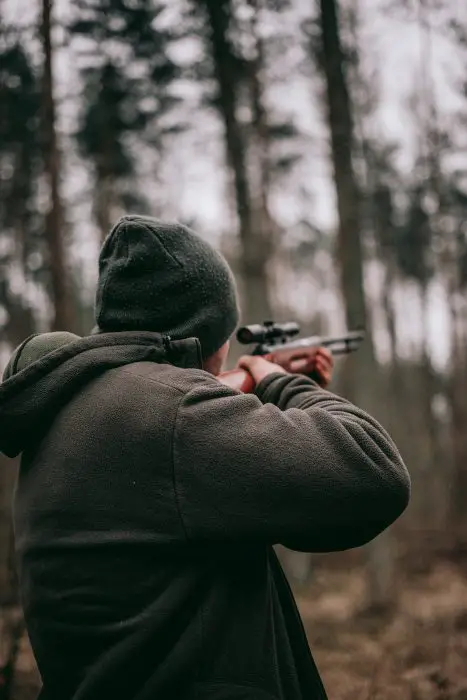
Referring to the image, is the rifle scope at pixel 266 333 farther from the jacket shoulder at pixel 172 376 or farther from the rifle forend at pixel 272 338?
the jacket shoulder at pixel 172 376

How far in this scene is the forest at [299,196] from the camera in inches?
345

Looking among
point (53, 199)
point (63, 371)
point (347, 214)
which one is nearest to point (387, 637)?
point (347, 214)

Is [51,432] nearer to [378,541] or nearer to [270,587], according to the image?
[270,587]

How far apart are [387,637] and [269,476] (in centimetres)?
833

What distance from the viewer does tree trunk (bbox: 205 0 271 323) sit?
1164 cm

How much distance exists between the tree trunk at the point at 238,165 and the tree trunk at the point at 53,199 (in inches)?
153

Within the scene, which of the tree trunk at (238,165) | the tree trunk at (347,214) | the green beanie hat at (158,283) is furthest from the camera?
the tree trunk at (238,165)

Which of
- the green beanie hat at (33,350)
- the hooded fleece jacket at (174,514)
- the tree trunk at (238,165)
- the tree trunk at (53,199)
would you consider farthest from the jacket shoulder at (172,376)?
the tree trunk at (238,165)

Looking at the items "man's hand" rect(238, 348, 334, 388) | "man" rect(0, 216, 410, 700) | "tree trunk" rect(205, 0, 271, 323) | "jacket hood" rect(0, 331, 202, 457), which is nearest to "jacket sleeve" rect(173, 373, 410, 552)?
"man" rect(0, 216, 410, 700)

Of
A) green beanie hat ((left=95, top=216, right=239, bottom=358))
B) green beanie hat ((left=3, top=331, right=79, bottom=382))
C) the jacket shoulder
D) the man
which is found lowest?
the man

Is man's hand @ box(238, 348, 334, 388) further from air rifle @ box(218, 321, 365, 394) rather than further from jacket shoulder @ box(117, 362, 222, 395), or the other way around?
jacket shoulder @ box(117, 362, 222, 395)

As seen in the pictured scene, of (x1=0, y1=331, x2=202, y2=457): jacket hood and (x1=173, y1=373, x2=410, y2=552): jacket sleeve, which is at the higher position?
(x1=0, y1=331, x2=202, y2=457): jacket hood

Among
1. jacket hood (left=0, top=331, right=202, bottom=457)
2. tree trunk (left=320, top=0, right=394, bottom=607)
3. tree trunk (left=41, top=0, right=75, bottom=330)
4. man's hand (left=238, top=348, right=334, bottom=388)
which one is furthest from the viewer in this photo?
tree trunk (left=320, top=0, right=394, bottom=607)

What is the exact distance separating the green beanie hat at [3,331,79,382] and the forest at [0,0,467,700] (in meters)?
3.32
